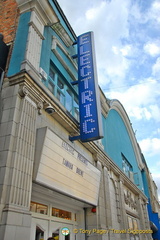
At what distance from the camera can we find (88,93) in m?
9.30

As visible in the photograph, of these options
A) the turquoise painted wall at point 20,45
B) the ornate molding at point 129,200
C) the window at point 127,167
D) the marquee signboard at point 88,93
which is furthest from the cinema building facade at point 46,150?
the window at point 127,167

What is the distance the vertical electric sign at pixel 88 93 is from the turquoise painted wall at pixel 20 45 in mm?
3043

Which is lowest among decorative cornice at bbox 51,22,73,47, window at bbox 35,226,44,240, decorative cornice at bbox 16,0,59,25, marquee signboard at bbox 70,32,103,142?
window at bbox 35,226,44,240

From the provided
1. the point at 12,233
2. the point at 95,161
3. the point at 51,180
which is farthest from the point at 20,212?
the point at 95,161

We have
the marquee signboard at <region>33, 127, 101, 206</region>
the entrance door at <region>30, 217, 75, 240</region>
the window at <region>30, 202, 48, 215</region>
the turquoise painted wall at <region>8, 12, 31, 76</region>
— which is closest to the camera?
the marquee signboard at <region>33, 127, 101, 206</region>

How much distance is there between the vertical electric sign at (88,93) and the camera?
845 cm

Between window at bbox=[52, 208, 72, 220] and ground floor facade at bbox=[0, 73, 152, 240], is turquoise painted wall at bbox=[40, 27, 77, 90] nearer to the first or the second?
ground floor facade at bbox=[0, 73, 152, 240]

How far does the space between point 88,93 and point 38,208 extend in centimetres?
496

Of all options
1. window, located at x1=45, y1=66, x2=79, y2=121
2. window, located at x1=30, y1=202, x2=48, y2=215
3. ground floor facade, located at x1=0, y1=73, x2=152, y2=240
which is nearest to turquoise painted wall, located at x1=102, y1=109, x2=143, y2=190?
ground floor facade, located at x1=0, y1=73, x2=152, y2=240

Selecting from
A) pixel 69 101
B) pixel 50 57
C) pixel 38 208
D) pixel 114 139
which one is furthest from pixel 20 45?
pixel 114 139

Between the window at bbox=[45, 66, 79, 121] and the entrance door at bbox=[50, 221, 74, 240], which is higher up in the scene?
the window at bbox=[45, 66, 79, 121]

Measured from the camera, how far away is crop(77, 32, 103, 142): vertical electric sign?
8445 mm

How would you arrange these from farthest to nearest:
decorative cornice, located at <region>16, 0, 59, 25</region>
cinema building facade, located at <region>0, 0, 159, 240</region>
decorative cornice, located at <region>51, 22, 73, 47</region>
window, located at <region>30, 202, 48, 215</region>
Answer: decorative cornice, located at <region>51, 22, 73, 47</region>
decorative cornice, located at <region>16, 0, 59, 25</region>
window, located at <region>30, 202, 48, 215</region>
cinema building facade, located at <region>0, 0, 159, 240</region>

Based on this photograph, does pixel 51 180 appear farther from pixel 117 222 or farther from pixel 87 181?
pixel 117 222
